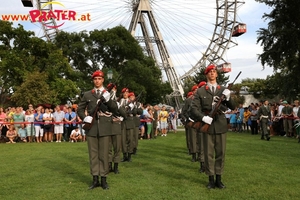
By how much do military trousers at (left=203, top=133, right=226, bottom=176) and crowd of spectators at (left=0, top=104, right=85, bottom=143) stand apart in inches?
486

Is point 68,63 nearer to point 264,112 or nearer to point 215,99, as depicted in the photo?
point 264,112

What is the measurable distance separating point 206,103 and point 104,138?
2.12 meters

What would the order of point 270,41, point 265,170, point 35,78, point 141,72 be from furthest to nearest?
1. point 141,72
2. point 35,78
3. point 270,41
4. point 265,170

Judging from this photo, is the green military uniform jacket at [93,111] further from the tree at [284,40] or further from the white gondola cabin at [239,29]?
the white gondola cabin at [239,29]

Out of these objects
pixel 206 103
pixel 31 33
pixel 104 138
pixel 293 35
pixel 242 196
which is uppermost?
pixel 31 33

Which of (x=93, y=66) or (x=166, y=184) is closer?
(x=166, y=184)

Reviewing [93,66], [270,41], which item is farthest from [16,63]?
[270,41]

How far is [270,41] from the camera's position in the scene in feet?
94.1

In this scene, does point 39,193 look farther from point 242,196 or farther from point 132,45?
point 132,45

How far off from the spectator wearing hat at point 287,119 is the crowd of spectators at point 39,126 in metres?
10.7

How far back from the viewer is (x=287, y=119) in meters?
19.4

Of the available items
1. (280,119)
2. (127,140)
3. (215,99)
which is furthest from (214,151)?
(280,119)

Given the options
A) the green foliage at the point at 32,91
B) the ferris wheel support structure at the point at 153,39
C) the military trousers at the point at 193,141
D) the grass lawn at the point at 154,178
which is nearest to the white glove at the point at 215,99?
the grass lawn at the point at 154,178

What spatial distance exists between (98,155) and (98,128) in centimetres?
53
